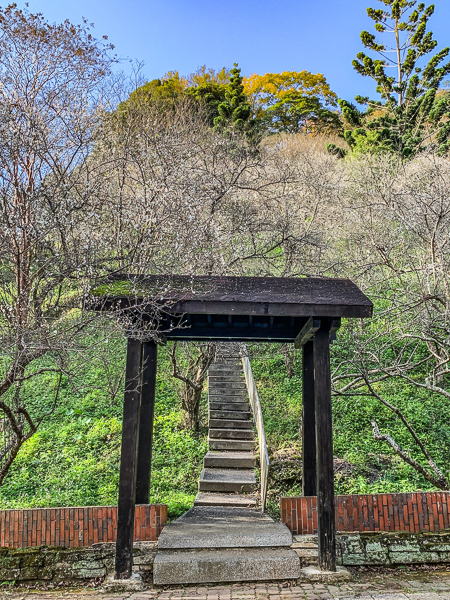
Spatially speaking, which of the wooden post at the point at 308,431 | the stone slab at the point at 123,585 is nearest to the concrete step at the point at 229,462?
the wooden post at the point at 308,431

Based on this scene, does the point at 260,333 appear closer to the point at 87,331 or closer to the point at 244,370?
the point at 87,331

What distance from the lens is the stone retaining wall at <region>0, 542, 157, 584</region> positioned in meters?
4.86

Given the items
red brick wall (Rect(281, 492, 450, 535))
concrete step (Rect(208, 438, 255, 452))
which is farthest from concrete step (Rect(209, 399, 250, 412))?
red brick wall (Rect(281, 492, 450, 535))

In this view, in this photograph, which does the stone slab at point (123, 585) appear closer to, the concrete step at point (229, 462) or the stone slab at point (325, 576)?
the stone slab at point (325, 576)

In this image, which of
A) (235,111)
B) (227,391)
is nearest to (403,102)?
(235,111)

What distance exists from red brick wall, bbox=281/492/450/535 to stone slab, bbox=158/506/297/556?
0.29 metres

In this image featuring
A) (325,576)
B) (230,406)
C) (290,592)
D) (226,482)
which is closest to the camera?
(290,592)

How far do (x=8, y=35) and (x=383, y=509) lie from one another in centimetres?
808

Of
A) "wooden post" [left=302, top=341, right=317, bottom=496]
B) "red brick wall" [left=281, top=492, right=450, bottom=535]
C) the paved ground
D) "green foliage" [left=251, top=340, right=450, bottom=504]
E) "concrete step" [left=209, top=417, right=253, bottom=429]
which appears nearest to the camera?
the paved ground

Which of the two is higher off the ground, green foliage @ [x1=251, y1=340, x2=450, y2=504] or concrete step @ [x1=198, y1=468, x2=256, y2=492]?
green foliage @ [x1=251, y1=340, x2=450, y2=504]

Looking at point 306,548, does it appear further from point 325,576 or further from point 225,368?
point 225,368

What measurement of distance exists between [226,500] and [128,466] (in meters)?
3.06

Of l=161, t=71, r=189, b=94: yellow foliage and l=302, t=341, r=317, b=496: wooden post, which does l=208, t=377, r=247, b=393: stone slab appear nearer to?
l=302, t=341, r=317, b=496: wooden post

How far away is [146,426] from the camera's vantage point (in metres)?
6.36
